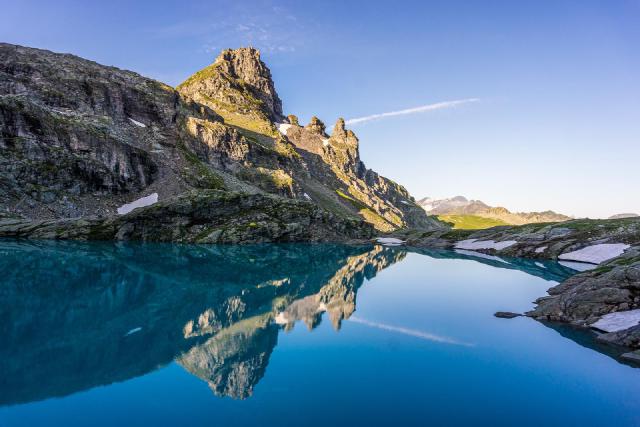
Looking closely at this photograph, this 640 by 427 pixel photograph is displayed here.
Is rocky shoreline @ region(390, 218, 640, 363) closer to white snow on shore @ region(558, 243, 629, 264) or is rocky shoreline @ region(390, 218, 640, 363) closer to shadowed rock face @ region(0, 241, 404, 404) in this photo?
white snow on shore @ region(558, 243, 629, 264)

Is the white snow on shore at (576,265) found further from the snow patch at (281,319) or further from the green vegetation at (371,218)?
the green vegetation at (371,218)

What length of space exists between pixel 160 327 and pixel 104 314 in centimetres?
540

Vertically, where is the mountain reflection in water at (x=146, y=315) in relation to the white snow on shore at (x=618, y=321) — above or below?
below

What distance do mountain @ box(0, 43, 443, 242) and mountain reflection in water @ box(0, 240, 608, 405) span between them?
112ft

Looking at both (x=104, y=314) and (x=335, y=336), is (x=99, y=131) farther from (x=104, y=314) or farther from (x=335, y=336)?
(x=335, y=336)

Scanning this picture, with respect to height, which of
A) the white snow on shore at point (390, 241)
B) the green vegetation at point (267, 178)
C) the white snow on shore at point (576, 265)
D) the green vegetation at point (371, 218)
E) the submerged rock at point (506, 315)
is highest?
the green vegetation at point (267, 178)

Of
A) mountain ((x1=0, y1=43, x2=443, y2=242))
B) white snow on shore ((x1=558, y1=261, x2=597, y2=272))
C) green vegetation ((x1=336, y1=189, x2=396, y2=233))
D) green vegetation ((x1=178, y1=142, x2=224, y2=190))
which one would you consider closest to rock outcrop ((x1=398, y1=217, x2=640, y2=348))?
white snow on shore ((x1=558, y1=261, x2=597, y2=272))

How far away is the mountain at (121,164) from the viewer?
8088cm

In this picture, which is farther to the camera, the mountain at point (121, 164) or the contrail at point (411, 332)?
the mountain at point (121, 164)

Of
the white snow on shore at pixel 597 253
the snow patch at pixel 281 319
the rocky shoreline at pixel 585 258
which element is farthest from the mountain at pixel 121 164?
the snow patch at pixel 281 319

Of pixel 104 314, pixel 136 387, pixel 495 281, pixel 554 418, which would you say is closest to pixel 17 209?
pixel 104 314

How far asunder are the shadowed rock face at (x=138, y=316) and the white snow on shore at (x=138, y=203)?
4444 cm

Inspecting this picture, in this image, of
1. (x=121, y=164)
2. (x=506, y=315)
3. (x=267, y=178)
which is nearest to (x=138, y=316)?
(x=506, y=315)

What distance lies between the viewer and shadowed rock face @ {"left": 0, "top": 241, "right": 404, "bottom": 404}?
1434 centimetres
